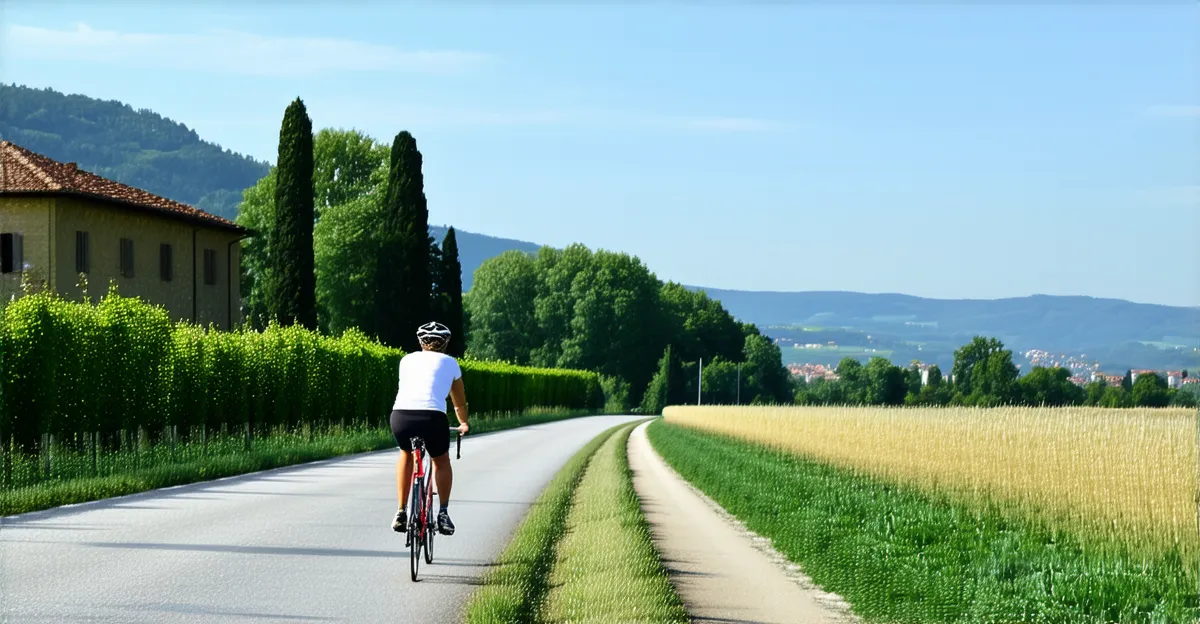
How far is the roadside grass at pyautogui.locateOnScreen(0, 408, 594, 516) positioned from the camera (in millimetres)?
18531

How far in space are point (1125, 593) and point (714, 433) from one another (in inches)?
1344

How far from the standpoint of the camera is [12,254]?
44.8 m

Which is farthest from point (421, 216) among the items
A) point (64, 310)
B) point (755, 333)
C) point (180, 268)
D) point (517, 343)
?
point (755, 333)

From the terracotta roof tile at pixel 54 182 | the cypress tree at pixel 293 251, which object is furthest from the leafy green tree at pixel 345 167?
the terracotta roof tile at pixel 54 182

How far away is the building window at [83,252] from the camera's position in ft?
151

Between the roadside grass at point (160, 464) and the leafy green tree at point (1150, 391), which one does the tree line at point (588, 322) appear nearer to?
the leafy green tree at point (1150, 391)

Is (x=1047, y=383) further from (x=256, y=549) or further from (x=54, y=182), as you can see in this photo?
(x=256, y=549)

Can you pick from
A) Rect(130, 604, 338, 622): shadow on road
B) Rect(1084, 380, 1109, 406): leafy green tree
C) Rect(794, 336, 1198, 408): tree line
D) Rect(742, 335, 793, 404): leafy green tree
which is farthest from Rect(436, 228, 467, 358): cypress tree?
Rect(742, 335, 793, 404): leafy green tree

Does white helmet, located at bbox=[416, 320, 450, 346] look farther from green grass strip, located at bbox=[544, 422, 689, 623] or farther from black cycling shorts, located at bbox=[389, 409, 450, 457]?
green grass strip, located at bbox=[544, 422, 689, 623]

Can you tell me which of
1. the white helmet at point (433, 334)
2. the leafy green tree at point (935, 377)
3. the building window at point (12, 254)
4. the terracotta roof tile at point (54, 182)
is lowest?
the leafy green tree at point (935, 377)

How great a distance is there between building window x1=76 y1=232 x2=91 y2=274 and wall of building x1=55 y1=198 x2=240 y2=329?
0.17 m

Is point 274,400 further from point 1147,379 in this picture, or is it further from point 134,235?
point 1147,379

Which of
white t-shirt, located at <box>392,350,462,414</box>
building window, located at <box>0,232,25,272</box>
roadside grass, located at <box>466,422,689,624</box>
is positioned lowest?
roadside grass, located at <box>466,422,689,624</box>

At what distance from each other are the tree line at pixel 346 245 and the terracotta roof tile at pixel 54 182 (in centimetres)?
654
